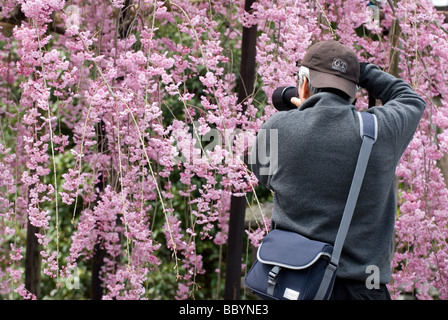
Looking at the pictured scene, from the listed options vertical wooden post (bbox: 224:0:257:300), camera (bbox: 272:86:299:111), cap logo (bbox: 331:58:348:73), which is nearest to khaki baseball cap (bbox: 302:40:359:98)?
cap logo (bbox: 331:58:348:73)

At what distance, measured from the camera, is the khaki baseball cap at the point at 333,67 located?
4.77ft

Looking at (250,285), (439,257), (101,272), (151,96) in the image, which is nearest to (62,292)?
(101,272)

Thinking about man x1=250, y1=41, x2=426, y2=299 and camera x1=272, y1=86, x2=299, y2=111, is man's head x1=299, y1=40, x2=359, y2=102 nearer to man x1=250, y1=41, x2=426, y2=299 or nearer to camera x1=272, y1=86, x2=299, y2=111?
man x1=250, y1=41, x2=426, y2=299

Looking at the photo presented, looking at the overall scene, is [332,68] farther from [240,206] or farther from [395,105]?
[240,206]

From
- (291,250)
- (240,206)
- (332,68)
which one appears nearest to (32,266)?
(240,206)

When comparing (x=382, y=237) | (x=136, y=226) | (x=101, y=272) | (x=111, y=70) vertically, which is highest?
(x=111, y=70)

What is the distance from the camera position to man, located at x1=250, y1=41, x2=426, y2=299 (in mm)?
1366

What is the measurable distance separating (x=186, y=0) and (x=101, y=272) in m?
1.54

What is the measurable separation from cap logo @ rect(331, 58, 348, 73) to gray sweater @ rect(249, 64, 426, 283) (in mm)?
67

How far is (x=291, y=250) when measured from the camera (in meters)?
1.37

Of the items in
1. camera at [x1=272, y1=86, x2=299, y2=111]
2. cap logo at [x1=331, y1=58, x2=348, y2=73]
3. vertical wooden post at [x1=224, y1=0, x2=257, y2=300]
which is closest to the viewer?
cap logo at [x1=331, y1=58, x2=348, y2=73]

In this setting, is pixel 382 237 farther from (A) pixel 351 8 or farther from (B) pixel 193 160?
(A) pixel 351 8

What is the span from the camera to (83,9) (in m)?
2.76

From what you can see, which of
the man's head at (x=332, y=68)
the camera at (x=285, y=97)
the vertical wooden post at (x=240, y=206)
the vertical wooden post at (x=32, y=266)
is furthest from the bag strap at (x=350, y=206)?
the vertical wooden post at (x=32, y=266)
